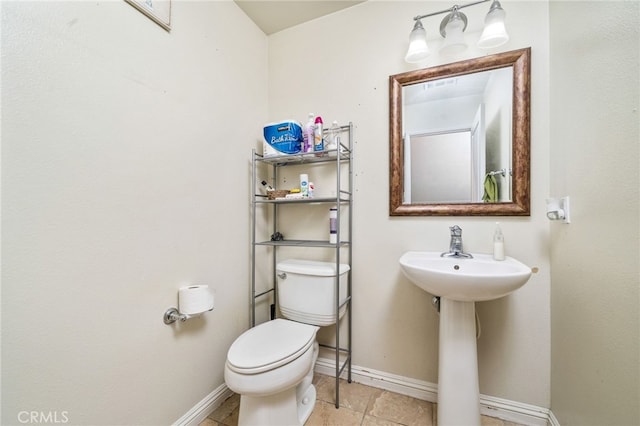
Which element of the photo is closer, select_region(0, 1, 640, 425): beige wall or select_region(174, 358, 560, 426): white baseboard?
select_region(0, 1, 640, 425): beige wall

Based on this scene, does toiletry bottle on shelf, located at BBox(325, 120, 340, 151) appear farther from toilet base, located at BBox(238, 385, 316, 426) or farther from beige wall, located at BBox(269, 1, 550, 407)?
toilet base, located at BBox(238, 385, 316, 426)

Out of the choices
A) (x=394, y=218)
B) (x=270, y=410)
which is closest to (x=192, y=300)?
(x=270, y=410)

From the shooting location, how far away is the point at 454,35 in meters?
1.20

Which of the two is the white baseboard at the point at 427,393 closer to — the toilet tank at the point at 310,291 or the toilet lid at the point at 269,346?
the toilet tank at the point at 310,291

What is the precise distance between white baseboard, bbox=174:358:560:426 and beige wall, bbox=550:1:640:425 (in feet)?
0.45

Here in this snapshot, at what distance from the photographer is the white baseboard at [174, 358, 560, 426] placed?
1.17m

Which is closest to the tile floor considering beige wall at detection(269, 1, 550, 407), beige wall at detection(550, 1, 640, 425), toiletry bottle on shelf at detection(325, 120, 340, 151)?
beige wall at detection(269, 1, 550, 407)

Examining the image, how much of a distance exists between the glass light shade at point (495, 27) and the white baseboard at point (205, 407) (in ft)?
6.97

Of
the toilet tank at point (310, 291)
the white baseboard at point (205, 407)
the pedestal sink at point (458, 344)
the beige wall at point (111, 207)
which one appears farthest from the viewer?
the toilet tank at point (310, 291)

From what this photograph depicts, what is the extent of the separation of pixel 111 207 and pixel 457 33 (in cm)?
164

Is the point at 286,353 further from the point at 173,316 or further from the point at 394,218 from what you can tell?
the point at 394,218

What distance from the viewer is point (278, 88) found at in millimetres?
1730

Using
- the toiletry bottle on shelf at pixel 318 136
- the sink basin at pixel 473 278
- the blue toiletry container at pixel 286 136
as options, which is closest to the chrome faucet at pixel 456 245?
the sink basin at pixel 473 278

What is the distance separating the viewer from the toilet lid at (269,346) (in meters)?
0.96
